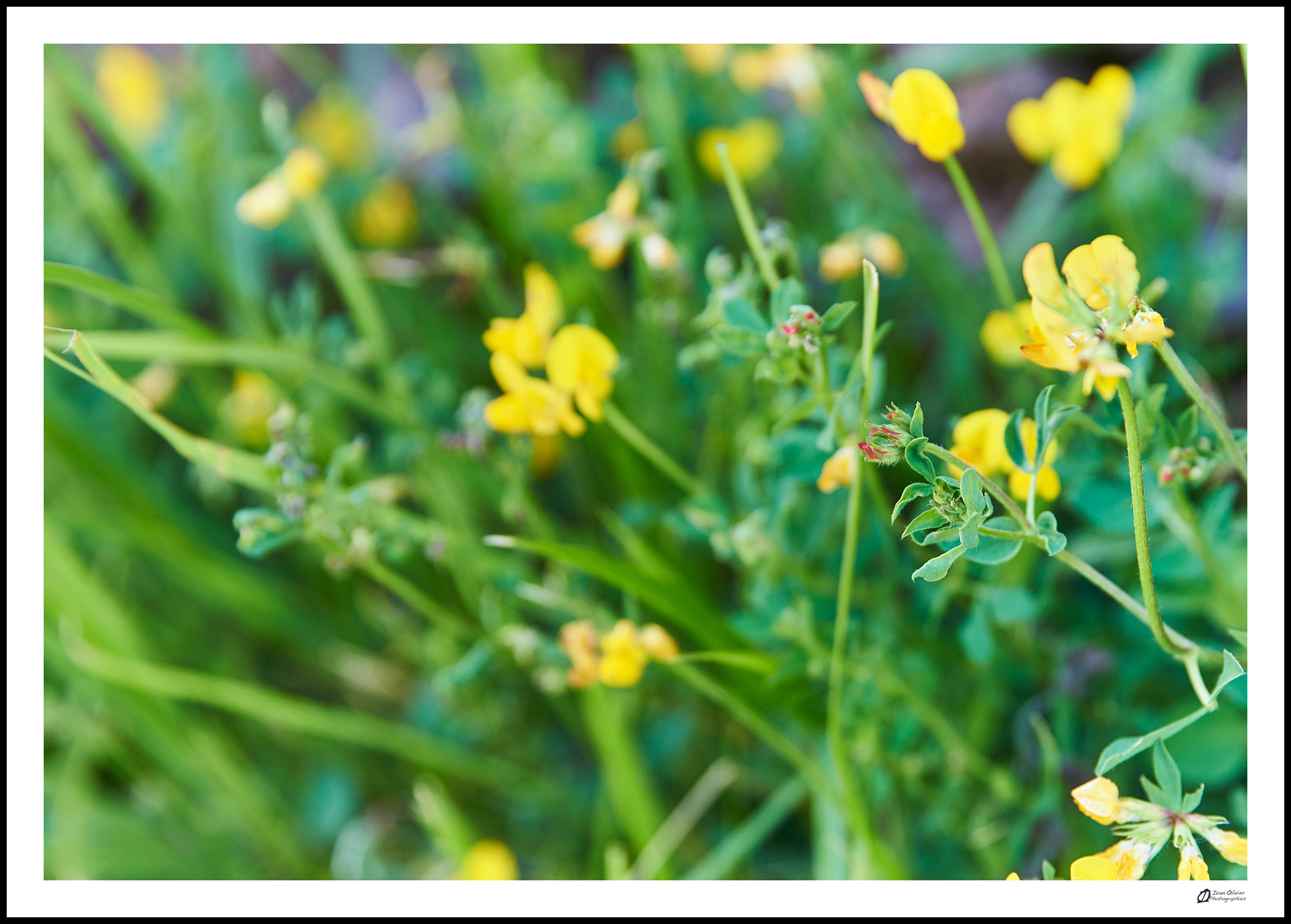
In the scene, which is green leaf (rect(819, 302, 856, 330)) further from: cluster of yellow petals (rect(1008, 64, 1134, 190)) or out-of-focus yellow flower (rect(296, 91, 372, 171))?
out-of-focus yellow flower (rect(296, 91, 372, 171))

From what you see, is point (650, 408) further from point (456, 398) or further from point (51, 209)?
point (51, 209)

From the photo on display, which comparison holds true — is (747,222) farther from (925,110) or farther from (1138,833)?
(1138,833)

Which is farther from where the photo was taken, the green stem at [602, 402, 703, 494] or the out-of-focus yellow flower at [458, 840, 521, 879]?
the out-of-focus yellow flower at [458, 840, 521, 879]

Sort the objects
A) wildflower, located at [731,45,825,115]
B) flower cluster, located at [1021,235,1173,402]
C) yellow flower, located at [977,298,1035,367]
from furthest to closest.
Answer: wildflower, located at [731,45,825,115], yellow flower, located at [977,298,1035,367], flower cluster, located at [1021,235,1173,402]

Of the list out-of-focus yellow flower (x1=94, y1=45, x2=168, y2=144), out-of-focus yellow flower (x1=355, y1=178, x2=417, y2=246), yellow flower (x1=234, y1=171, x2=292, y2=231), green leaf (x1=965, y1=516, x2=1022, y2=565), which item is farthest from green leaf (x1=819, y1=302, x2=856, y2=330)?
out-of-focus yellow flower (x1=94, y1=45, x2=168, y2=144)

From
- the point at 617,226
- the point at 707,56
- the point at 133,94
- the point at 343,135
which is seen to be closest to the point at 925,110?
the point at 617,226

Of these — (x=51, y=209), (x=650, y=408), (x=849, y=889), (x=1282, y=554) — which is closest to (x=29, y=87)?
(x=51, y=209)
